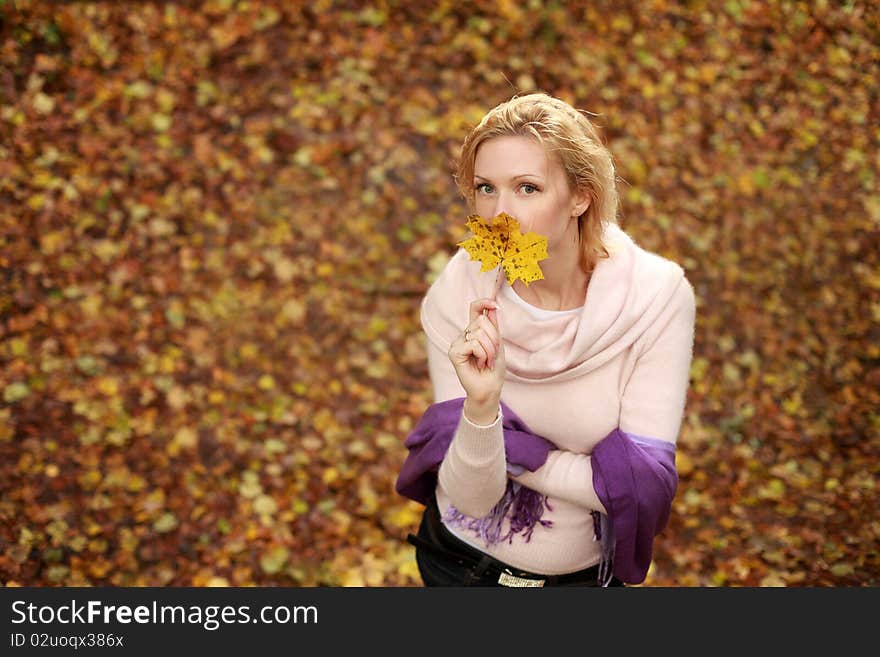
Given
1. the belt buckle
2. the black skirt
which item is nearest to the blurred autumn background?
the black skirt

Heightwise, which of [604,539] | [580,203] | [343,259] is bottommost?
[604,539]

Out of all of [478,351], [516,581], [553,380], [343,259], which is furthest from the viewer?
[343,259]

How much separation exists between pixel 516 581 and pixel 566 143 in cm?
112

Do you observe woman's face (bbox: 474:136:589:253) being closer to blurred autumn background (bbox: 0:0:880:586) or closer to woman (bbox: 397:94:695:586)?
woman (bbox: 397:94:695:586)

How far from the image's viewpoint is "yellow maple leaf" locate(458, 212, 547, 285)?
70.2 inches

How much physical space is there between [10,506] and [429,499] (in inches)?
97.8

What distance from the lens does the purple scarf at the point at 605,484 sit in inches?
75.4

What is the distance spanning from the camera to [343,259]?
498 centimetres

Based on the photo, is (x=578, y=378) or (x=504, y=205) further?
(x=578, y=378)

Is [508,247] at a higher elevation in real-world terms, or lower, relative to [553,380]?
higher

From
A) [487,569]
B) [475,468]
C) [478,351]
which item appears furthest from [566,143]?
[487,569]

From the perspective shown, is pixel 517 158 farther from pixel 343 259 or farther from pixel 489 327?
pixel 343 259

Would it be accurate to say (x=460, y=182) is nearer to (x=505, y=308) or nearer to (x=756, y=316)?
(x=505, y=308)

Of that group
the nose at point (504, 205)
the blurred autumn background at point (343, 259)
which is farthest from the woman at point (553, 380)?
the blurred autumn background at point (343, 259)
